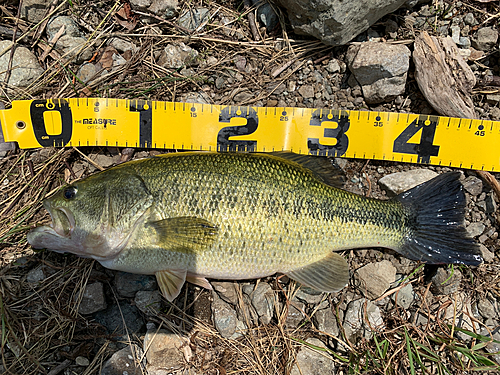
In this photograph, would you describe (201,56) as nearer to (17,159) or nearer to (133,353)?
(17,159)

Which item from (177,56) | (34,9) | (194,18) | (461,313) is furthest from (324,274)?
(34,9)

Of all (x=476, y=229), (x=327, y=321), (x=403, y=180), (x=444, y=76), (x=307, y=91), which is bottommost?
(x=327, y=321)

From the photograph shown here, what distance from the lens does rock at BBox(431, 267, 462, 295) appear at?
3205 mm

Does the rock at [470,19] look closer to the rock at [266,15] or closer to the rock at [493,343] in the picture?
the rock at [266,15]

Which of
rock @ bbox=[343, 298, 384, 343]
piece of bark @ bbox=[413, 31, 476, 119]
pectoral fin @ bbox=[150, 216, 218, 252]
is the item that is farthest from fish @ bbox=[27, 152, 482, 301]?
piece of bark @ bbox=[413, 31, 476, 119]

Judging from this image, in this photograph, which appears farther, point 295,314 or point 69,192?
point 295,314

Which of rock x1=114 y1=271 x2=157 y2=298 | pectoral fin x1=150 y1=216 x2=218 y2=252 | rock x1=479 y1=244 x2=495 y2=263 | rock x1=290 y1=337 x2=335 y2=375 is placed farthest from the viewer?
rock x1=479 y1=244 x2=495 y2=263

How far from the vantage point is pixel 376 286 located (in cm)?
319

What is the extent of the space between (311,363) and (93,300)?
229cm

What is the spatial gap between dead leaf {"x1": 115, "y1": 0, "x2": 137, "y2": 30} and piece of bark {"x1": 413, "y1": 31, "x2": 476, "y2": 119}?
3213 mm

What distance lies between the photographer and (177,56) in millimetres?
3523

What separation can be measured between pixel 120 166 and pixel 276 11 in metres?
2.46

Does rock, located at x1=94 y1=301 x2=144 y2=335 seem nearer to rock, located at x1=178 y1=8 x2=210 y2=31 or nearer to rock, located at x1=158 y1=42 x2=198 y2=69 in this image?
rock, located at x1=158 y1=42 x2=198 y2=69

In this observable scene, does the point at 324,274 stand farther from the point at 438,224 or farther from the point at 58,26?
the point at 58,26
